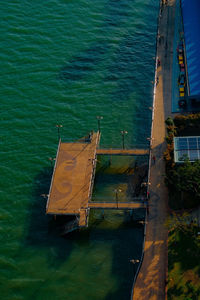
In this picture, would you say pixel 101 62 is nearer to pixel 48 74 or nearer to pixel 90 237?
pixel 48 74

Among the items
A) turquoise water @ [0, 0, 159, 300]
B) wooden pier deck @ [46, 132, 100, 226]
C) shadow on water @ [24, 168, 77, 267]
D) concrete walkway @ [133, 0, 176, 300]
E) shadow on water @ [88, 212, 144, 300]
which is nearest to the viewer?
concrete walkway @ [133, 0, 176, 300]

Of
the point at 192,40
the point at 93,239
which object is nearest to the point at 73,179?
the point at 93,239

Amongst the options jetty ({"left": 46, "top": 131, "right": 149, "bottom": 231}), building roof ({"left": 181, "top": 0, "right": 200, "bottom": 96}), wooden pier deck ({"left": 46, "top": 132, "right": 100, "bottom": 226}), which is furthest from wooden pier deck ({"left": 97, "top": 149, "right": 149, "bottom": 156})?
building roof ({"left": 181, "top": 0, "right": 200, "bottom": 96})

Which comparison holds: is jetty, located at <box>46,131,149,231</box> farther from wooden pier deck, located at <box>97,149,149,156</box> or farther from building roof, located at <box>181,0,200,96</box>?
building roof, located at <box>181,0,200,96</box>

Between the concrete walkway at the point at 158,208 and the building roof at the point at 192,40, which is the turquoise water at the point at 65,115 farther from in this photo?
the building roof at the point at 192,40

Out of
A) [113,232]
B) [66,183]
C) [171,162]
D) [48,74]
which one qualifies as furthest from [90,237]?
[48,74]

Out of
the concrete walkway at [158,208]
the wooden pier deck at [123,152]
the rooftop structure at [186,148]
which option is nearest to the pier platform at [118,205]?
the concrete walkway at [158,208]
